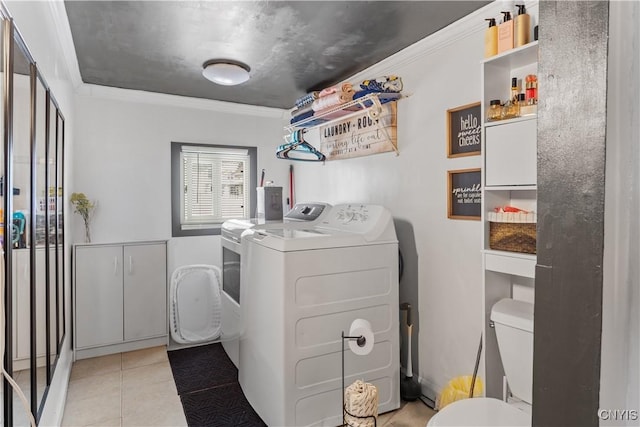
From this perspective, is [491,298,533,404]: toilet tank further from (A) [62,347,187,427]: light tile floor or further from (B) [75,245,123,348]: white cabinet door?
(B) [75,245,123,348]: white cabinet door

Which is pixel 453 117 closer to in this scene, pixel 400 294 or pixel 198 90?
pixel 400 294

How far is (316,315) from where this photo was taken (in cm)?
222

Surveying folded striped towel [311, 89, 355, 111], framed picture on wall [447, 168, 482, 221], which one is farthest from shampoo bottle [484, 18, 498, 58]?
Answer: folded striped towel [311, 89, 355, 111]

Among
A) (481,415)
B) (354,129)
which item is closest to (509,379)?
(481,415)

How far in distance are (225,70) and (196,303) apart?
2226 mm

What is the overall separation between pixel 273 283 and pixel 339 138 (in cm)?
173

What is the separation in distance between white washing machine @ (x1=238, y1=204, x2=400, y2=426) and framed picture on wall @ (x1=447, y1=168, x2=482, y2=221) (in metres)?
0.41

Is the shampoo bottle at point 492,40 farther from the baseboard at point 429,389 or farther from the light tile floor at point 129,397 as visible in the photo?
the light tile floor at point 129,397

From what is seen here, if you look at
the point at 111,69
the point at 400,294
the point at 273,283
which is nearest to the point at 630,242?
the point at 273,283

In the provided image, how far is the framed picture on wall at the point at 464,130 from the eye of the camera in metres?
2.22

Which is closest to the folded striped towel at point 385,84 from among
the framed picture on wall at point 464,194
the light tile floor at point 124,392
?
the framed picture on wall at point 464,194

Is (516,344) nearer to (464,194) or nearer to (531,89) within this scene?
(464,194)

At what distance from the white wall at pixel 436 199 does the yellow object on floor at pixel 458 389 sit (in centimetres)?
9

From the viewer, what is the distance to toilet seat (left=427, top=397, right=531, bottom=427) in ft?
5.02
